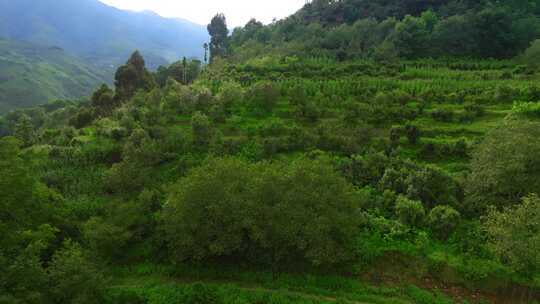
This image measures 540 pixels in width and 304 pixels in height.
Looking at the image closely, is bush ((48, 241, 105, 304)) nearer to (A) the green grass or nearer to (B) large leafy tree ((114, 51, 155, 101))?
(A) the green grass

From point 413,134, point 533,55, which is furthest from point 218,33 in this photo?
point 413,134

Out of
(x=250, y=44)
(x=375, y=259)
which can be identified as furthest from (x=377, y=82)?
(x=250, y=44)

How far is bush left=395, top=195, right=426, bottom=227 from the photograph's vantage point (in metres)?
20.6

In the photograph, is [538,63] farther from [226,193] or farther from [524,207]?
[226,193]

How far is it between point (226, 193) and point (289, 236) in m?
3.49

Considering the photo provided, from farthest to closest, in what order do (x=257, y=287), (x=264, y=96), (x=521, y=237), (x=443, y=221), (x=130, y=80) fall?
1. (x=130, y=80)
2. (x=264, y=96)
3. (x=443, y=221)
4. (x=257, y=287)
5. (x=521, y=237)

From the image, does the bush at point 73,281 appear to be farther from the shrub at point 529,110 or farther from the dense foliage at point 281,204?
the shrub at point 529,110

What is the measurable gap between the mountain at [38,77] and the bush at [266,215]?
107m

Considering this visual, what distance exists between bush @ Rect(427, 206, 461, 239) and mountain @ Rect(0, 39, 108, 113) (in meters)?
114

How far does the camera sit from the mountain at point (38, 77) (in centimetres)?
11088

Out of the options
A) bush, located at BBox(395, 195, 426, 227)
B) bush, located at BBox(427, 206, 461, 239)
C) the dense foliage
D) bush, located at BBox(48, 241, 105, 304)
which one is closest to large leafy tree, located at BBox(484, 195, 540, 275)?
the dense foliage

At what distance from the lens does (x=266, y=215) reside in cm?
1736

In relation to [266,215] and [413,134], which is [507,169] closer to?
[413,134]

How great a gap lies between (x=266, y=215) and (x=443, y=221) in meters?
9.40
